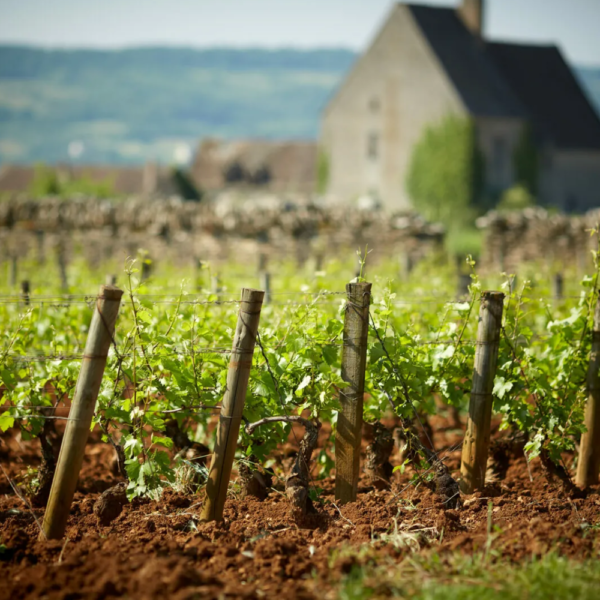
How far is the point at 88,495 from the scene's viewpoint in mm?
5359

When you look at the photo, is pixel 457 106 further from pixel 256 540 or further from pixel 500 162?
pixel 256 540

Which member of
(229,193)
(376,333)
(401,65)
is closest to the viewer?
(376,333)

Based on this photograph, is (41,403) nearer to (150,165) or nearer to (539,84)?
(539,84)

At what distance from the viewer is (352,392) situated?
4848 millimetres

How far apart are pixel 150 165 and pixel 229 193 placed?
8329mm

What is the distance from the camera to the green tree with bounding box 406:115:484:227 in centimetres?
3866

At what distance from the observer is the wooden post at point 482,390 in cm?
507

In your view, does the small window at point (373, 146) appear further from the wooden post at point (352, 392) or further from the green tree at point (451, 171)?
the wooden post at point (352, 392)

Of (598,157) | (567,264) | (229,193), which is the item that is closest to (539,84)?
(598,157)

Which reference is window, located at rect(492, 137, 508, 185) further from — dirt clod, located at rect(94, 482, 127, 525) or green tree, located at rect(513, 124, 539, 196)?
dirt clod, located at rect(94, 482, 127, 525)

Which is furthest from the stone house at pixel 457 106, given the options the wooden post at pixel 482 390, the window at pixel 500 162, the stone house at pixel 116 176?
the wooden post at pixel 482 390

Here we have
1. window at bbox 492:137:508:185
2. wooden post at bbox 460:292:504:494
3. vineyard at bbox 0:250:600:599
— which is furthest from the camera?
window at bbox 492:137:508:185

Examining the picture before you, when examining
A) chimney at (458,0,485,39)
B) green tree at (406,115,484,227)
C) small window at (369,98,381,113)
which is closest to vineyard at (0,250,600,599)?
green tree at (406,115,484,227)

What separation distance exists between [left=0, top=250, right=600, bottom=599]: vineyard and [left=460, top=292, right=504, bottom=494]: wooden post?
0.04 feet
